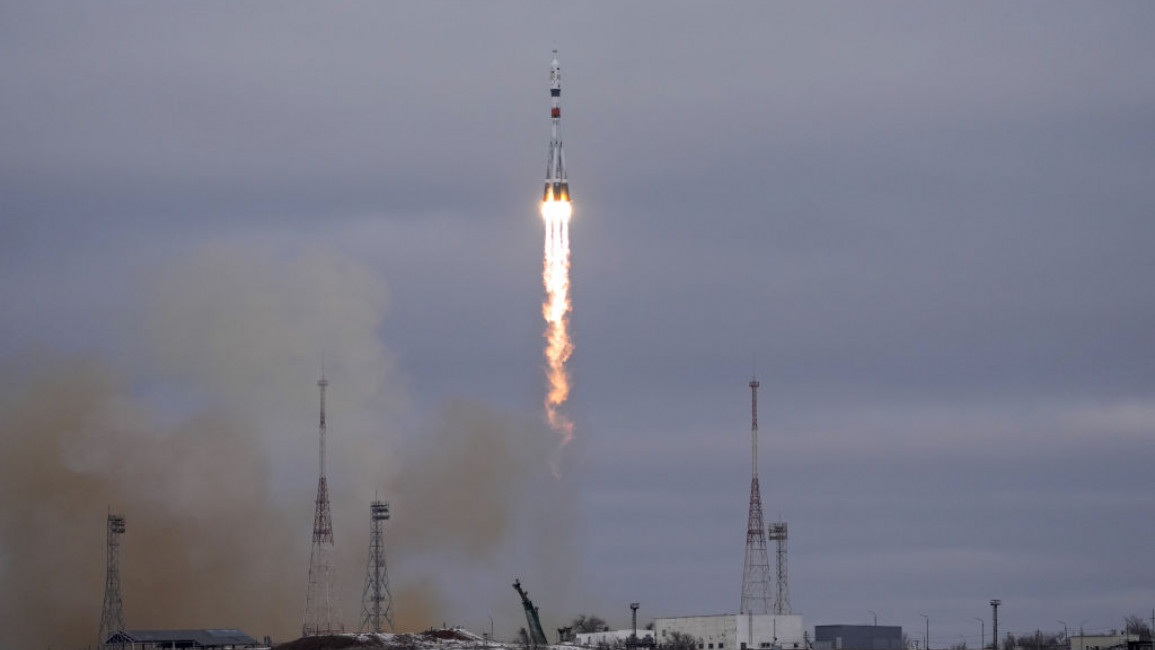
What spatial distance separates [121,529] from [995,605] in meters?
81.1

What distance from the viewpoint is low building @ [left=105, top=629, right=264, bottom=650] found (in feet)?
637

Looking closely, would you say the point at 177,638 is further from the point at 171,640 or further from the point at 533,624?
the point at 533,624

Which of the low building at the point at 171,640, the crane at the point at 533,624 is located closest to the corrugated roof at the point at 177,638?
the low building at the point at 171,640

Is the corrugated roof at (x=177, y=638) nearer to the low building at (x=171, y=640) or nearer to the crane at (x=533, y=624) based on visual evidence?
the low building at (x=171, y=640)

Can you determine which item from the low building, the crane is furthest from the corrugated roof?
the crane

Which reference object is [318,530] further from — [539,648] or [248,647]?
[539,648]

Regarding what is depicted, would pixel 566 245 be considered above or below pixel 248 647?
above

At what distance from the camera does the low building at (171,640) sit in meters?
194

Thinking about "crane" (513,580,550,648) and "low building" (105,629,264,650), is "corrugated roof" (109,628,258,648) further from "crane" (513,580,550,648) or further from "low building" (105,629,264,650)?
"crane" (513,580,550,648)

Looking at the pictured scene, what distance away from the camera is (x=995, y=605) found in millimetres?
166125

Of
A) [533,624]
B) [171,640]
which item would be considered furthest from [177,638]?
[533,624]

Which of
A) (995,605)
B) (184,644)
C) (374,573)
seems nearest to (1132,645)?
(995,605)

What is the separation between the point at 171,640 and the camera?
196 m

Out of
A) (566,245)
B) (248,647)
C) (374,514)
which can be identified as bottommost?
(248,647)
